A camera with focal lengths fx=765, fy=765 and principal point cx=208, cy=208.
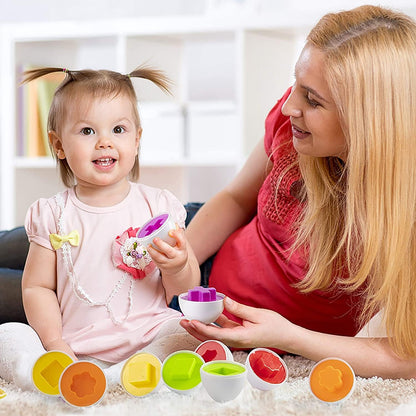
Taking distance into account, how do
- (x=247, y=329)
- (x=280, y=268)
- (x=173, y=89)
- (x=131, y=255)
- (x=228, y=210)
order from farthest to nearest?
1. (x=173, y=89)
2. (x=228, y=210)
3. (x=280, y=268)
4. (x=131, y=255)
5. (x=247, y=329)

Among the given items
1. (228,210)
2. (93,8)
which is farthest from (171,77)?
(228,210)

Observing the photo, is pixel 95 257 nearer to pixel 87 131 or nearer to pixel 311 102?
pixel 87 131

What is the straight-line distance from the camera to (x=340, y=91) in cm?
129

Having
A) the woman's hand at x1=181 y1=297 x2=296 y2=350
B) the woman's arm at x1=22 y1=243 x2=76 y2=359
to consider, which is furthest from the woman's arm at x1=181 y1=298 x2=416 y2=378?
the woman's arm at x1=22 y1=243 x2=76 y2=359

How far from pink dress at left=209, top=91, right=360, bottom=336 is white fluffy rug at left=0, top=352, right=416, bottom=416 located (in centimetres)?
31

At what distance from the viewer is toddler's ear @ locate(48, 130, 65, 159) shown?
4.66 feet

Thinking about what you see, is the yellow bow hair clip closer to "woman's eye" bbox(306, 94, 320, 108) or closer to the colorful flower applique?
the colorful flower applique

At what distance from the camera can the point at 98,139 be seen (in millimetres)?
1369

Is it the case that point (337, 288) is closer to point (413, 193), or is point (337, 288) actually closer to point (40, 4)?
point (413, 193)

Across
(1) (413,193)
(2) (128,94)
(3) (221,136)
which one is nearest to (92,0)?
(3) (221,136)

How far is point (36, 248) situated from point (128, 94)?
1.08 ft

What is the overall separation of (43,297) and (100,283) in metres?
0.10

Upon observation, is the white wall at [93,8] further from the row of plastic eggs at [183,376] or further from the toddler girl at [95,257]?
the row of plastic eggs at [183,376]

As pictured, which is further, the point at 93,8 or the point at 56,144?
the point at 93,8
